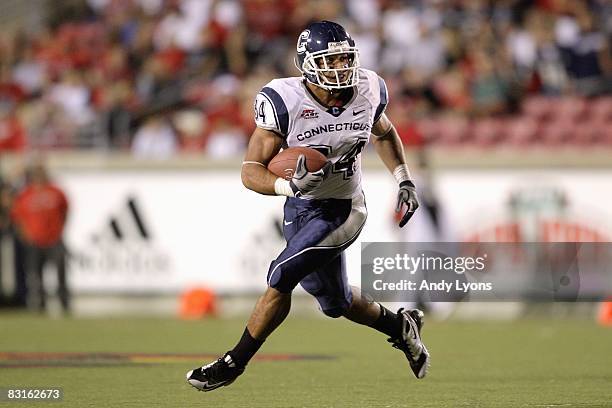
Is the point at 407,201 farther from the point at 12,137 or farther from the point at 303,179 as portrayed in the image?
the point at 12,137

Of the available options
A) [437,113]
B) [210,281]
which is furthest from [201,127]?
[437,113]

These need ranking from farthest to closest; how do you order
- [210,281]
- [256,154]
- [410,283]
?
[210,281] → [410,283] → [256,154]

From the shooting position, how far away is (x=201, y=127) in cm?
1546

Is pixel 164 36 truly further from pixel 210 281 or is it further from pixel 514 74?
pixel 514 74

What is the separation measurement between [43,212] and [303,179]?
29.8ft

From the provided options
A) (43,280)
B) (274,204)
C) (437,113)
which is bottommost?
(43,280)

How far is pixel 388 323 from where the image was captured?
6785 mm

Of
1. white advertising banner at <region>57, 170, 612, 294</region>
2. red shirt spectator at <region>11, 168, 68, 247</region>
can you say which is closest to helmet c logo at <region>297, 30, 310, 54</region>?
white advertising banner at <region>57, 170, 612, 294</region>

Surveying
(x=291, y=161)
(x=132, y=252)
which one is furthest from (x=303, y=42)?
(x=132, y=252)

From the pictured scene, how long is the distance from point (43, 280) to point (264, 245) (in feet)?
9.38

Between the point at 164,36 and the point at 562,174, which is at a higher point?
the point at 164,36

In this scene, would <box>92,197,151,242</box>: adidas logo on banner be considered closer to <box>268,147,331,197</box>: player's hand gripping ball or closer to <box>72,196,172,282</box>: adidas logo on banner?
<box>72,196,172,282</box>: adidas logo on banner

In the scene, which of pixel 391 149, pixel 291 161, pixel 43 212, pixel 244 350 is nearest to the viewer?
pixel 291 161

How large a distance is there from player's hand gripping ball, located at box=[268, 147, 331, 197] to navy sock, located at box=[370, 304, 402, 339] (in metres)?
0.99
